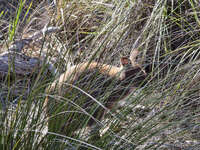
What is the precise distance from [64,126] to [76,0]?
10.5 ft

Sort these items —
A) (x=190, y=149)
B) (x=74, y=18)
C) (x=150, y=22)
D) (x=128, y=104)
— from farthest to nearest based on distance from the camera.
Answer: (x=74, y=18) < (x=150, y=22) < (x=128, y=104) < (x=190, y=149)

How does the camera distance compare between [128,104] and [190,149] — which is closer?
[190,149]

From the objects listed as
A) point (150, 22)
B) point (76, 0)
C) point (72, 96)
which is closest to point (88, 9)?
point (76, 0)

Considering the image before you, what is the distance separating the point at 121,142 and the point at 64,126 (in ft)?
1.40

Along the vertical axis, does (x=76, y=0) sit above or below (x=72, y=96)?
above

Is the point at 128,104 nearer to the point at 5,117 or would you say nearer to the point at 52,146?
the point at 52,146

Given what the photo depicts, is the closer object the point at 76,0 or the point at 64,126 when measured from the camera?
the point at 64,126

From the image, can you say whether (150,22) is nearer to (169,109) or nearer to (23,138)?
(169,109)

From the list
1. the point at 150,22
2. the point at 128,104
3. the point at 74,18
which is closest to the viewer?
the point at 128,104

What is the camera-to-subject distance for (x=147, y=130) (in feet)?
7.80

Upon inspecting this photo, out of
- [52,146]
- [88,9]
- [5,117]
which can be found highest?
[88,9]

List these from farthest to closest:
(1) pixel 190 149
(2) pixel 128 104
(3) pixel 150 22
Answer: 1. (3) pixel 150 22
2. (2) pixel 128 104
3. (1) pixel 190 149

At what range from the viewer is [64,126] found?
8.30 feet

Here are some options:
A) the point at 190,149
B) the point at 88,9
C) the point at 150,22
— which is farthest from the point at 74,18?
the point at 190,149
